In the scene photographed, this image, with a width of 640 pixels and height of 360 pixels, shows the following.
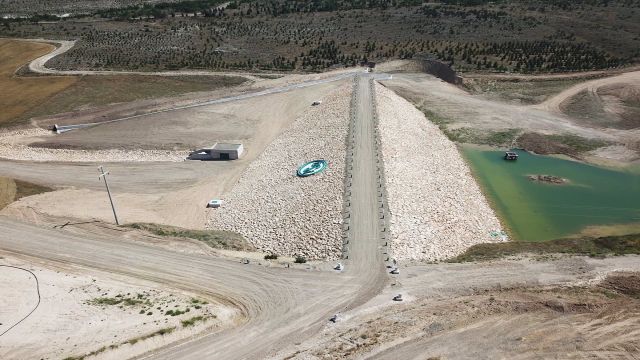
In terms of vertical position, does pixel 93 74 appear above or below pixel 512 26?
below

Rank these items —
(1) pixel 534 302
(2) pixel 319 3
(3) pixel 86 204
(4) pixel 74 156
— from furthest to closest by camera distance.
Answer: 1. (2) pixel 319 3
2. (4) pixel 74 156
3. (3) pixel 86 204
4. (1) pixel 534 302

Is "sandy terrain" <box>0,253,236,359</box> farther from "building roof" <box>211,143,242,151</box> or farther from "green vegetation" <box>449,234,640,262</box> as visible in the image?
"building roof" <box>211,143,242,151</box>

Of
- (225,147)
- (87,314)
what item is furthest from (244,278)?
(225,147)

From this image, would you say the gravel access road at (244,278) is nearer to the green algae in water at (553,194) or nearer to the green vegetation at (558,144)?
the green algae in water at (553,194)

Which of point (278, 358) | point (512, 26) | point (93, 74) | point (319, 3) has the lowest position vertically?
point (278, 358)

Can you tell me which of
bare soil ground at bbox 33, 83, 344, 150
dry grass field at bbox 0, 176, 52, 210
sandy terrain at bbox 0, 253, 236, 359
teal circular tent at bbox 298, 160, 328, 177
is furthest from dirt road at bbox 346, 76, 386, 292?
dry grass field at bbox 0, 176, 52, 210

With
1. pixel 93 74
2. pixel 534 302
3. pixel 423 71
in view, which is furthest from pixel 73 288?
pixel 423 71

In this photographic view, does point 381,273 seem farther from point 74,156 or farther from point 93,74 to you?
point 93,74
